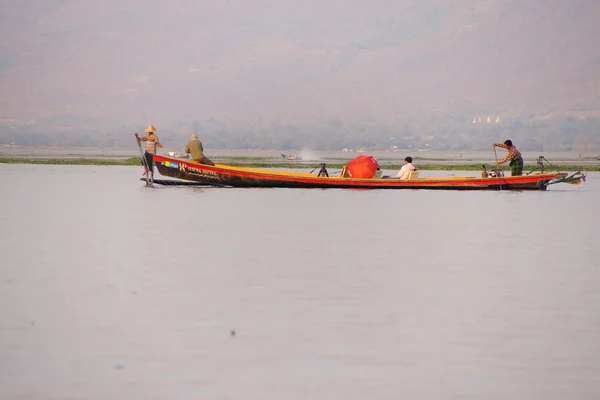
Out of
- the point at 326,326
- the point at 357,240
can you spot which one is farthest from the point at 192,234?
the point at 326,326

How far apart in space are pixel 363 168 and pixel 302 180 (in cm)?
250

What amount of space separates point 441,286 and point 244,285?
112 inches

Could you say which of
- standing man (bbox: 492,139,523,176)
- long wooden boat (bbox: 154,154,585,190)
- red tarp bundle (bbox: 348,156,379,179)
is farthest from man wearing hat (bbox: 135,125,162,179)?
standing man (bbox: 492,139,523,176)

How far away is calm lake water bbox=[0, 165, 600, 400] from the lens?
9.18 m

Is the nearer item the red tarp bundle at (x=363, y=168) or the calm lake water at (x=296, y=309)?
the calm lake water at (x=296, y=309)

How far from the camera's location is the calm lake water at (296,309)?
30.1ft

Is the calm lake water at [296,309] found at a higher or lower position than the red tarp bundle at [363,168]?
lower

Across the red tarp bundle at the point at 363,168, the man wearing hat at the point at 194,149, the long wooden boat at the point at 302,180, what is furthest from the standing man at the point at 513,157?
the man wearing hat at the point at 194,149

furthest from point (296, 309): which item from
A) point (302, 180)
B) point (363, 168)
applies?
point (302, 180)

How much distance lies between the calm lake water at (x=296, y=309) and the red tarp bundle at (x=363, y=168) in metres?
12.1

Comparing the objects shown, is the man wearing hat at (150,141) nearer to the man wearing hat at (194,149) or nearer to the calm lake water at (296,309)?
the man wearing hat at (194,149)

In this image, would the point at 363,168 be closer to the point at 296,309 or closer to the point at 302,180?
the point at 302,180

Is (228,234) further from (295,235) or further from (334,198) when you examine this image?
(334,198)

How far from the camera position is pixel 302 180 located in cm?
4003
